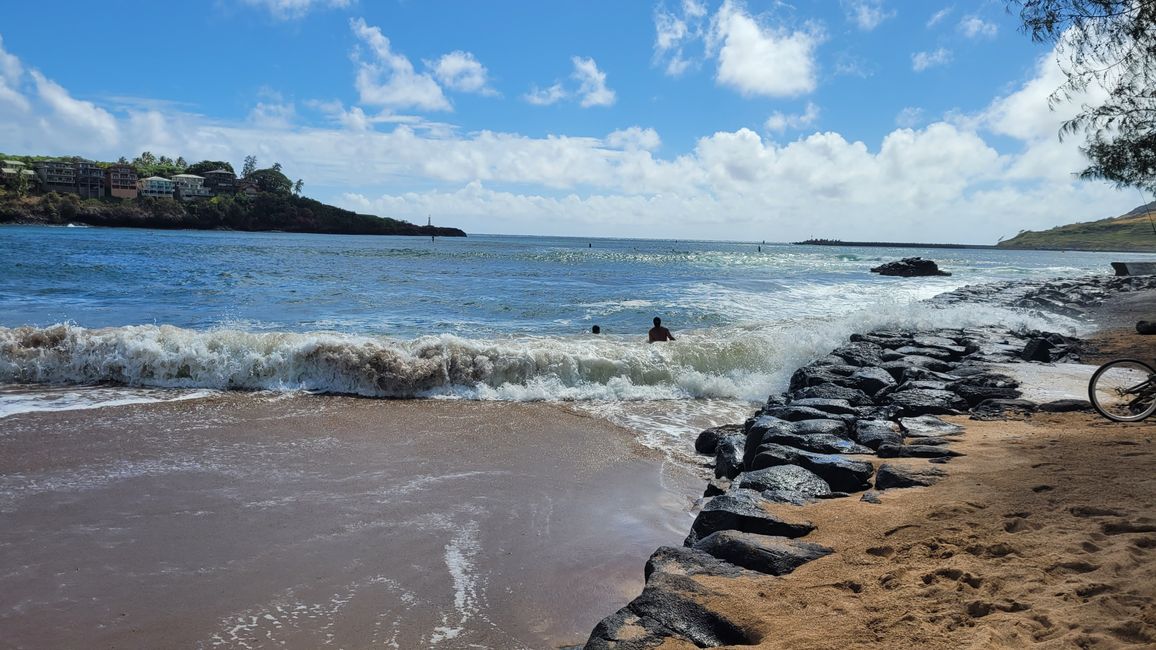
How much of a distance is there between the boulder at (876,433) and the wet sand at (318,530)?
1.57 metres

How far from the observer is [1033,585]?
3354 mm

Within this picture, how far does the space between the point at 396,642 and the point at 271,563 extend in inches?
56.7

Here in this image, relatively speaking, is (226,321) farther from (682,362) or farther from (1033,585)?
(1033,585)

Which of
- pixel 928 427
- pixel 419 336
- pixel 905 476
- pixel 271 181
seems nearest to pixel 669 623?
pixel 905 476

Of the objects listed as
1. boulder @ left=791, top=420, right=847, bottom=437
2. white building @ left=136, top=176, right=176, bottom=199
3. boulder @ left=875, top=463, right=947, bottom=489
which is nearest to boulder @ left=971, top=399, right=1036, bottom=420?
boulder @ left=791, top=420, right=847, bottom=437

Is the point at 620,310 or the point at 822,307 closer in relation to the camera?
the point at 620,310

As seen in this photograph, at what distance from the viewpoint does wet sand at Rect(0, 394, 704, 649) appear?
4.02m

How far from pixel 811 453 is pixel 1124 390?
134 inches

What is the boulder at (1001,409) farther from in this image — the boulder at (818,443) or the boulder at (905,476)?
Result: the boulder at (905,476)

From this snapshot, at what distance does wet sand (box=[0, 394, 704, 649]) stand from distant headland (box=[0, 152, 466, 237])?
102792 mm

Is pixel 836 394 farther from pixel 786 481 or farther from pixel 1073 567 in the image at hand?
pixel 1073 567

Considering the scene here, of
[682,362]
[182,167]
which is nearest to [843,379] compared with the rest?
[682,362]

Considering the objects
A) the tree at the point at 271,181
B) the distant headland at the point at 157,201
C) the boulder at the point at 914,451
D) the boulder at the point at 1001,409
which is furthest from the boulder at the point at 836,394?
the tree at the point at 271,181

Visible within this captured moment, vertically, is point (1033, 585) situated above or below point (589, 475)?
above
